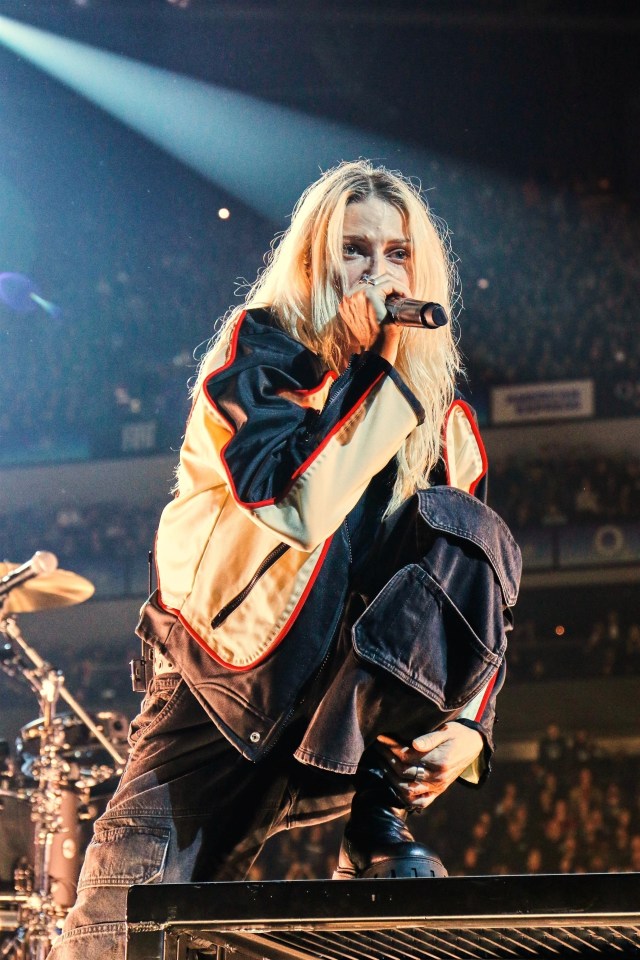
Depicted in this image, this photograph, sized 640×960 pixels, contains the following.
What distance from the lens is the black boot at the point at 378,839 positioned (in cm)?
96

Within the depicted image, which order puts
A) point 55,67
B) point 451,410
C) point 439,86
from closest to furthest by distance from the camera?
point 451,410, point 55,67, point 439,86

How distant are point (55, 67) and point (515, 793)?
149 inches

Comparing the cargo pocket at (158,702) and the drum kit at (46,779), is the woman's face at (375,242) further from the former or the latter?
the drum kit at (46,779)

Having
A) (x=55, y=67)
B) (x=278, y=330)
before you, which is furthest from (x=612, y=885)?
(x=55, y=67)

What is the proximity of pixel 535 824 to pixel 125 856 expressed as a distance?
15.1ft

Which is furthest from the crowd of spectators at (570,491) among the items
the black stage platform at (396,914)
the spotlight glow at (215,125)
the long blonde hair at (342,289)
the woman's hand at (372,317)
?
the black stage platform at (396,914)

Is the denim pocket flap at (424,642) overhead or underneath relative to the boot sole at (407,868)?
overhead

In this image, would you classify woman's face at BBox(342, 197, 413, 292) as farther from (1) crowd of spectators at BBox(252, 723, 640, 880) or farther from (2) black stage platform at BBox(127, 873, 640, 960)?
(1) crowd of spectators at BBox(252, 723, 640, 880)

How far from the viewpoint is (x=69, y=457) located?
6.37m

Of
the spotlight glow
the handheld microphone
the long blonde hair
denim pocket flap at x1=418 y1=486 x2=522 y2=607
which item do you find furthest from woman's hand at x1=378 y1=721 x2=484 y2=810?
the spotlight glow

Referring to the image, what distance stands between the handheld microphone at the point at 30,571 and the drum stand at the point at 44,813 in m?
0.13

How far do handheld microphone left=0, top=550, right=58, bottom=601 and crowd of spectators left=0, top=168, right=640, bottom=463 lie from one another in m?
2.23

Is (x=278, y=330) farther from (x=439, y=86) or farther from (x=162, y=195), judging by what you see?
(x=439, y=86)

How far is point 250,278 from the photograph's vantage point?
5.19 metres
